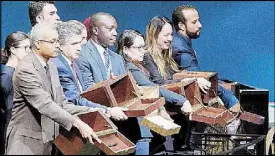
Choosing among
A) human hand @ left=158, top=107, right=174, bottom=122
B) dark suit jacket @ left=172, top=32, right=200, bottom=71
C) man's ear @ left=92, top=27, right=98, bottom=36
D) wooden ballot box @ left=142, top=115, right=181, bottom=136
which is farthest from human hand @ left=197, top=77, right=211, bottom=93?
man's ear @ left=92, top=27, right=98, bottom=36

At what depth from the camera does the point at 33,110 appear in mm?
3848

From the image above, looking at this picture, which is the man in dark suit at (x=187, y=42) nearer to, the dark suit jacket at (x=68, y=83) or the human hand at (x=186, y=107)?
the human hand at (x=186, y=107)

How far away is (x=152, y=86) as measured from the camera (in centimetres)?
450

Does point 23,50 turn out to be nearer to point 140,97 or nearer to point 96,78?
point 96,78

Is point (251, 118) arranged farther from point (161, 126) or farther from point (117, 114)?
point (117, 114)

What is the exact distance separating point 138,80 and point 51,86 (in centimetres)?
89

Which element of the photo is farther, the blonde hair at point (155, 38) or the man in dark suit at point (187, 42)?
the man in dark suit at point (187, 42)

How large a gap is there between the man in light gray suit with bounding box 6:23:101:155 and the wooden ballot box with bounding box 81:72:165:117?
0.16 m

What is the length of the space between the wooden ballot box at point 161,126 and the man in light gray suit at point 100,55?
359 millimetres

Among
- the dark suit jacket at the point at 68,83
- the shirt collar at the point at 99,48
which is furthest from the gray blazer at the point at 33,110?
the shirt collar at the point at 99,48

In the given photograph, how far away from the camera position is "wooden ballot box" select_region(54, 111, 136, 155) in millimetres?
3676

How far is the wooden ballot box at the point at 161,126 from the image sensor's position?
406cm

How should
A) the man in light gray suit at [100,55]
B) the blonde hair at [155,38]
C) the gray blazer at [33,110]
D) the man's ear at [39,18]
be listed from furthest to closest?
the blonde hair at [155,38] < the man's ear at [39,18] < the man in light gray suit at [100,55] < the gray blazer at [33,110]

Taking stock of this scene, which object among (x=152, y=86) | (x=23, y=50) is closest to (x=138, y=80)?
(x=152, y=86)
